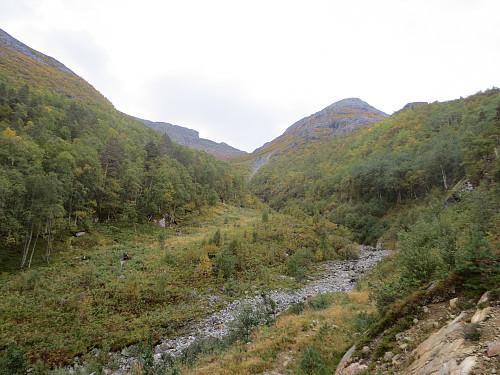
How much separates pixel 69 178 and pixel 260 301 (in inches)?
1044

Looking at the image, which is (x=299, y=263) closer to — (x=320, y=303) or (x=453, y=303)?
(x=320, y=303)

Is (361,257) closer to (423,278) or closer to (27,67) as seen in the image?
(423,278)

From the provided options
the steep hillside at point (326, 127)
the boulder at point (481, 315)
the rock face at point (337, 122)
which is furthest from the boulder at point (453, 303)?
the rock face at point (337, 122)

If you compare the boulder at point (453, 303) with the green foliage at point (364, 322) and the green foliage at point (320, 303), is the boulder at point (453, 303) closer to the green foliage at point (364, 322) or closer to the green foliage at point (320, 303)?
the green foliage at point (364, 322)

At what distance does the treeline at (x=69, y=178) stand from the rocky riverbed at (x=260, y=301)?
1709 centimetres

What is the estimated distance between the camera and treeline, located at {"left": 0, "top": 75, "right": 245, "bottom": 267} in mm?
21172

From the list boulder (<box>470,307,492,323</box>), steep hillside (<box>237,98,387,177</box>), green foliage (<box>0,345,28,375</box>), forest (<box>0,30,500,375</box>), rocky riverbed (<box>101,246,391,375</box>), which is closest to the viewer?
boulder (<box>470,307,492,323</box>)

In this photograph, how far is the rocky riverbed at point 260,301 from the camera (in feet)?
42.5

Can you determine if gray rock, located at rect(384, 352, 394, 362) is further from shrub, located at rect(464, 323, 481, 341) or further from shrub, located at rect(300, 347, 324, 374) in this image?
shrub, located at rect(300, 347, 324, 374)

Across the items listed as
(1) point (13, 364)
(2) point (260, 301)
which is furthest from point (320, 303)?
(1) point (13, 364)

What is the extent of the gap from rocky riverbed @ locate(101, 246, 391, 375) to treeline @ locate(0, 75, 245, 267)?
17.1 metres

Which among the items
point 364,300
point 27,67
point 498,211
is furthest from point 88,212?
point 27,67

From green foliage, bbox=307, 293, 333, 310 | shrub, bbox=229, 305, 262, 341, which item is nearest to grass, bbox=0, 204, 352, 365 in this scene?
shrub, bbox=229, 305, 262, 341

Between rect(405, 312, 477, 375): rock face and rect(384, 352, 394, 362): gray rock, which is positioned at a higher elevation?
rect(405, 312, 477, 375): rock face
